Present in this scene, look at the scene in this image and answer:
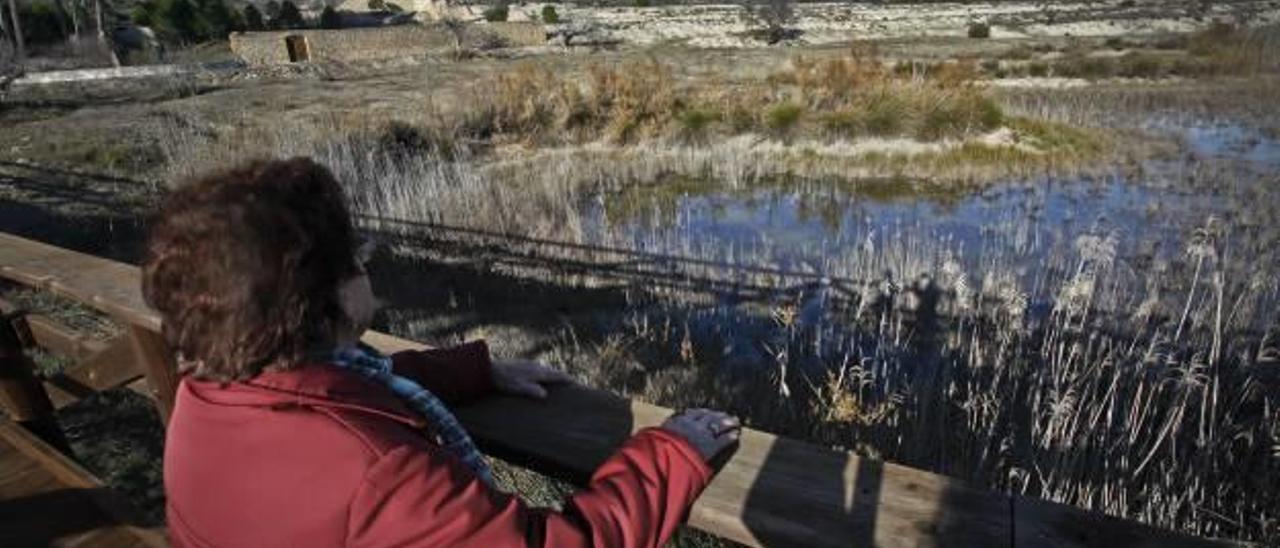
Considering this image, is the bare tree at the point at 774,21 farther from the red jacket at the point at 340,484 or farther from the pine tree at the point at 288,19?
the red jacket at the point at 340,484

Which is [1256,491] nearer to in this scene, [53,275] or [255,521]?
[255,521]

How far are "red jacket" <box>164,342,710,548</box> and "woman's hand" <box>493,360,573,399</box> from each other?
2.05 ft

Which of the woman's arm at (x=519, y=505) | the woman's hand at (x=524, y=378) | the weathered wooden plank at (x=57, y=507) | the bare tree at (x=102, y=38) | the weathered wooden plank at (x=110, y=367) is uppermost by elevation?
the bare tree at (x=102, y=38)

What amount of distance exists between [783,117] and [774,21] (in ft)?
97.0

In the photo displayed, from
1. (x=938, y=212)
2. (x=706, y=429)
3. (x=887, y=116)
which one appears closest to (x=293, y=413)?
(x=706, y=429)

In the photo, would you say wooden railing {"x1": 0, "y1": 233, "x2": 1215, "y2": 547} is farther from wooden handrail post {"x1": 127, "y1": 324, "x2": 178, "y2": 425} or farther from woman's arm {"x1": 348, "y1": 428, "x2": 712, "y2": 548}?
wooden handrail post {"x1": 127, "y1": 324, "x2": 178, "y2": 425}

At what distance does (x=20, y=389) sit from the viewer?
3166 millimetres

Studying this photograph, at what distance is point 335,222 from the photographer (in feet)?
4.34

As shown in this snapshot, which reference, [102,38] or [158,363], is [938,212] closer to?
[158,363]

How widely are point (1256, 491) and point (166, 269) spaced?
4.26 m

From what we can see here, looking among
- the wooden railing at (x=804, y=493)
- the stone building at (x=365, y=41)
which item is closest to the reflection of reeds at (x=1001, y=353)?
the wooden railing at (x=804, y=493)

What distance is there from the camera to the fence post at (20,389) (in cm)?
314

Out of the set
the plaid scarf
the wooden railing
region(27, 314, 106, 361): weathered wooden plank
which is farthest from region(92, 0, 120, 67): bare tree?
the plaid scarf

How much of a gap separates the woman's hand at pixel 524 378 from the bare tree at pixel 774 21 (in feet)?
120
